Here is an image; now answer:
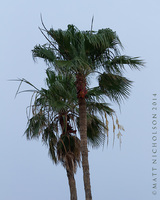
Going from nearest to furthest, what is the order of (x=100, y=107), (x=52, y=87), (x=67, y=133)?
1. (x=52, y=87)
2. (x=100, y=107)
3. (x=67, y=133)

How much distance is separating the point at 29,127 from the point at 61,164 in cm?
206

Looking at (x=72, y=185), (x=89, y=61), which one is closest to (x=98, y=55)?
(x=89, y=61)

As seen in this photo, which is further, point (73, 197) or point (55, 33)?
point (73, 197)

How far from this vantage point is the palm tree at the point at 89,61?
55.6 feet

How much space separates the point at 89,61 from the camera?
680 inches

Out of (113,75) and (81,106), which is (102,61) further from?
(81,106)

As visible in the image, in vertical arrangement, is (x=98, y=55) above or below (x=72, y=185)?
above

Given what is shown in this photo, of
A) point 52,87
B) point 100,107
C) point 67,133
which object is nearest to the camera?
point 52,87

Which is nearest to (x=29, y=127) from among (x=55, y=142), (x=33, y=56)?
(x=55, y=142)

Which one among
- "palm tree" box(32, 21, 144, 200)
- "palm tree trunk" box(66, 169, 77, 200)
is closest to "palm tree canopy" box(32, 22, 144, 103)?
"palm tree" box(32, 21, 144, 200)

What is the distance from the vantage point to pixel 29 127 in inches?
823

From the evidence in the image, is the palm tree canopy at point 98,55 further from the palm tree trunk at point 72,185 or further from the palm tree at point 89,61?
the palm tree trunk at point 72,185

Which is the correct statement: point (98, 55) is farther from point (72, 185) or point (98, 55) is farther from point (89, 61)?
point (72, 185)

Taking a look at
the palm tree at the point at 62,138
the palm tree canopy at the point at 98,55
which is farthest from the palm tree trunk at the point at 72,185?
the palm tree canopy at the point at 98,55
